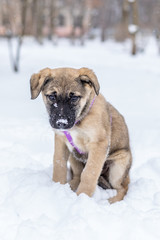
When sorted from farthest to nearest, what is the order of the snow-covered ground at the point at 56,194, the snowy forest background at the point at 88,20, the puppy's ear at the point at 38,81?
the snowy forest background at the point at 88,20
the puppy's ear at the point at 38,81
the snow-covered ground at the point at 56,194

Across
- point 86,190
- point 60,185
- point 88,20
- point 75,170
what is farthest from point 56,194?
point 88,20

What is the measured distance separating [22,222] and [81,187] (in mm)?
865

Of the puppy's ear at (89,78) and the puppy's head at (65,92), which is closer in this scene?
the puppy's head at (65,92)

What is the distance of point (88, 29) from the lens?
45.4 metres

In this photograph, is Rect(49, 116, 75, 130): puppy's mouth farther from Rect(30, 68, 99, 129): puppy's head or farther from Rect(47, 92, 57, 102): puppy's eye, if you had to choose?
Rect(47, 92, 57, 102): puppy's eye

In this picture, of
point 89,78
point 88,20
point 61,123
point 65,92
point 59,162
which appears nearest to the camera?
point 61,123

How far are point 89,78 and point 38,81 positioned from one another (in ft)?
1.86

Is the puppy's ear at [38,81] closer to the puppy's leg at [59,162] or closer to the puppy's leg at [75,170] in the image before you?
the puppy's leg at [59,162]

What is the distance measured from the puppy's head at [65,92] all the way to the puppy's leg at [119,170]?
851mm

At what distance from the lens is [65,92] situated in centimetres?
328

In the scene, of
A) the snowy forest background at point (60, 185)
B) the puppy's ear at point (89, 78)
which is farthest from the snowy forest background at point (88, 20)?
the puppy's ear at point (89, 78)

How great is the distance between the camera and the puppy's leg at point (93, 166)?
350 centimetres

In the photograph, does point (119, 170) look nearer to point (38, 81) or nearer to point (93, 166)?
point (93, 166)

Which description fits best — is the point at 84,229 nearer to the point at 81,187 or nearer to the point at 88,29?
the point at 81,187
